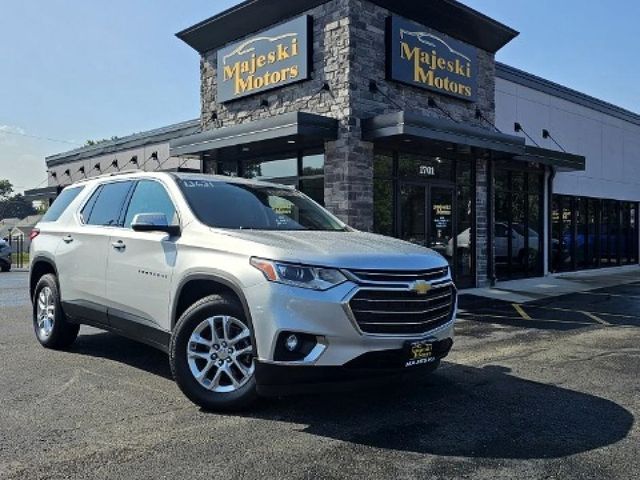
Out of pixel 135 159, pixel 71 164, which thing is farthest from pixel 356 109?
pixel 71 164

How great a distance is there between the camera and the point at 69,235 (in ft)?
21.9

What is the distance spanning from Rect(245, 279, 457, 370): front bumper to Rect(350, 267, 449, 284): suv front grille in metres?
0.13

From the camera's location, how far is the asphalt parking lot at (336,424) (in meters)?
3.67

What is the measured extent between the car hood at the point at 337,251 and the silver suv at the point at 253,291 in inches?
0.4

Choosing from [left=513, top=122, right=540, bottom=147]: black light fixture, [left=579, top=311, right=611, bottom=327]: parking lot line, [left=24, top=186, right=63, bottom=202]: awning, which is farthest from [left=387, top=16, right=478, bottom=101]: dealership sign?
[left=24, top=186, right=63, bottom=202]: awning

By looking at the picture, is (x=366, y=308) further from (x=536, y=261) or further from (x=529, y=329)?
(x=536, y=261)

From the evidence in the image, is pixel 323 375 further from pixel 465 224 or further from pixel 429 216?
pixel 465 224

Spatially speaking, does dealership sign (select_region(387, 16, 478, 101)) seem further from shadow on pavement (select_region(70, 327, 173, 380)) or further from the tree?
the tree

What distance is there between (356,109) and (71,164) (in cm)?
1698

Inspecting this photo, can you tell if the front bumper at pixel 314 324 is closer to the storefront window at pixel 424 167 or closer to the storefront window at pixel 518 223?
the storefront window at pixel 424 167

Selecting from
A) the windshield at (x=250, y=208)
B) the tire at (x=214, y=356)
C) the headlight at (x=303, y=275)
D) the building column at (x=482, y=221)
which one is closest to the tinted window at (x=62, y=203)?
the windshield at (x=250, y=208)

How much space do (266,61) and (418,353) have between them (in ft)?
33.2

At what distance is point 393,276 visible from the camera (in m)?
4.48

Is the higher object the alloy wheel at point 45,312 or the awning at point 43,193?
the awning at point 43,193
